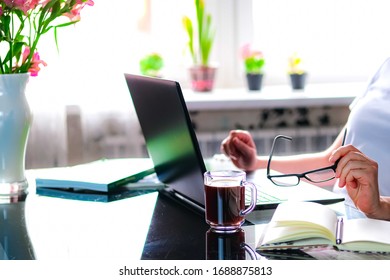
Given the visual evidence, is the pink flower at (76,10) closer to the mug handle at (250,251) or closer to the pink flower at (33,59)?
the pink flower at (33,59)

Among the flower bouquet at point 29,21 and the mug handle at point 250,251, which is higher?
the flower bouquet at point 29,21

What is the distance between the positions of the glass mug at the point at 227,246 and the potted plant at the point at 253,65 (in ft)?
5.96

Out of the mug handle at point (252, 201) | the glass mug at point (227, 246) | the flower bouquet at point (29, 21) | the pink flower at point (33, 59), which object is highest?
the flower bouquet at point (29, 21)

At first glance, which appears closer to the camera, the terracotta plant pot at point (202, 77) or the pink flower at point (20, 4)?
the pink flower at point (20, 4)

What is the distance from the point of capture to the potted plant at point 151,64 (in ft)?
9.62

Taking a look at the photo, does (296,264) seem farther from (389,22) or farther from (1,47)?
(389,22)

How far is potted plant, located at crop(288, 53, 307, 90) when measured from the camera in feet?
9.90

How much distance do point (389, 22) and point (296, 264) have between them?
2276mm

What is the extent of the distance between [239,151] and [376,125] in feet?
1.17

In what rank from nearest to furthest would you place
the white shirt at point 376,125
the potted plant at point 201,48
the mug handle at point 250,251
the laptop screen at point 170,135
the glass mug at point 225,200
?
the mug handle at point 250,251, the glass mug at point 225,200, the laptop screen at point 170,135, the white shirt at point 376,125, the potted plant at point 201,48

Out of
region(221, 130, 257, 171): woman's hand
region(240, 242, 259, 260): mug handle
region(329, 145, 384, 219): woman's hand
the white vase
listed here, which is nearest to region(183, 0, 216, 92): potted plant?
region(221, 130, 257, 171): woman's hand

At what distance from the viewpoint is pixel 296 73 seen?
3018 millimetres

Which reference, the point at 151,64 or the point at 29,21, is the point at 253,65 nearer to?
the point at 151,64

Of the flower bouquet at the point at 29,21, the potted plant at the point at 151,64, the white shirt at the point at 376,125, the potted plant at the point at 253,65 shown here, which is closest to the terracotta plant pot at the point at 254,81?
the potted plant at the point at 253,65
